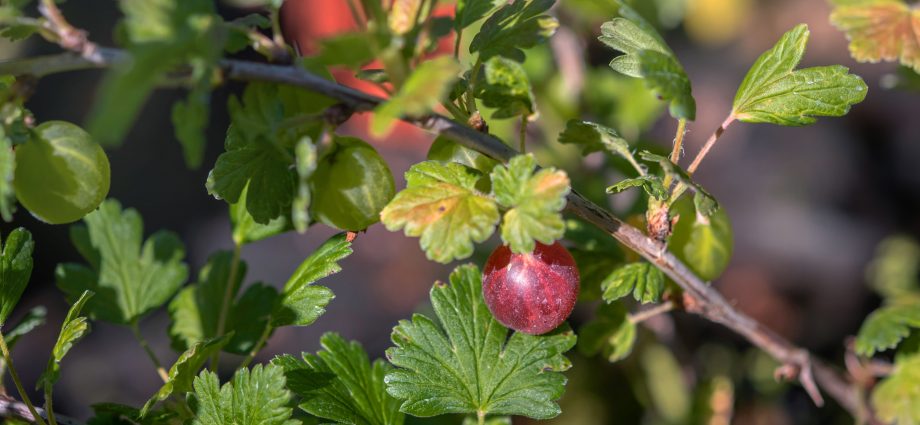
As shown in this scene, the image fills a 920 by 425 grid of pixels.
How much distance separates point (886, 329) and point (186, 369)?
1.24 metres

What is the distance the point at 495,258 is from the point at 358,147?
0.25 meters

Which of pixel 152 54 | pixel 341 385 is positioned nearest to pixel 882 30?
pixel 341 385

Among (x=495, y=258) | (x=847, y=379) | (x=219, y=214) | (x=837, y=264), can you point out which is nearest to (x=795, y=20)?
(x=837, y=264)

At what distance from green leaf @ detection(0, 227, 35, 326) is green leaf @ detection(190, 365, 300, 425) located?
365 millimetres

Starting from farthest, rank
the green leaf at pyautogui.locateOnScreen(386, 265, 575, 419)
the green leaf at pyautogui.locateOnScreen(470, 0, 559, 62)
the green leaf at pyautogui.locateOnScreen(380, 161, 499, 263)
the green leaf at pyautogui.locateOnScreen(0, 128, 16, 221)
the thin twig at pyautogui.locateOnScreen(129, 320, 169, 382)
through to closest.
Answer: the thin twig at pyautogui.locateOnScreen(129, 320, 169, 382), the green leaf at pyautogui.locateOnScreen(386, 265, 575, 419), the green leaf at pyautogui.locateOnScreen(470, 0, 559, 62), the green leaf at pyautogui.locateOnScreen(380, 161, 499, 263), the green leaf at pyautogui.locateOnScreen(0, 128, 16, 221)

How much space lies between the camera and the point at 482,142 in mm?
972

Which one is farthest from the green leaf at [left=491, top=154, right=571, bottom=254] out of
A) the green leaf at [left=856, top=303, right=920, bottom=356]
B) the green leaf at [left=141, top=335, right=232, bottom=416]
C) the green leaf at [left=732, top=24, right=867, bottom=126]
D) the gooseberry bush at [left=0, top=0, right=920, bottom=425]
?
the green leaf at [left=856, top=303, right=920, bottom=356]

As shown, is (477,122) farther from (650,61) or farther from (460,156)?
(650,61)

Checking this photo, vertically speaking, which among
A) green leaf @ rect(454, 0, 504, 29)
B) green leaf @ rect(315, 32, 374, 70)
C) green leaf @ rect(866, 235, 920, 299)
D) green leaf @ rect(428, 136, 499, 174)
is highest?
green leaf @ rect(315, 32, 374, 70)

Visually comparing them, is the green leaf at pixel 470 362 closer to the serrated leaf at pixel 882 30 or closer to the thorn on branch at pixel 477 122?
the thorn on branch at pixel 477 122

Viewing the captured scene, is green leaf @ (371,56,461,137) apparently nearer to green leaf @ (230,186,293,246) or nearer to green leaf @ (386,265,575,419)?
green leaf @ (386,265,575,419)

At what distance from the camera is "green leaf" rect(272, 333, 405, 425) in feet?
3.94

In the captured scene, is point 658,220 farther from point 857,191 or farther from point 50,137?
point 857,191

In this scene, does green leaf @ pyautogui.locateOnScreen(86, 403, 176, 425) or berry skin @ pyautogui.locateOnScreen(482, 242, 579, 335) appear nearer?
berry skin @ pyautogui.locateOnScreen(482, 242, 579, 335)
